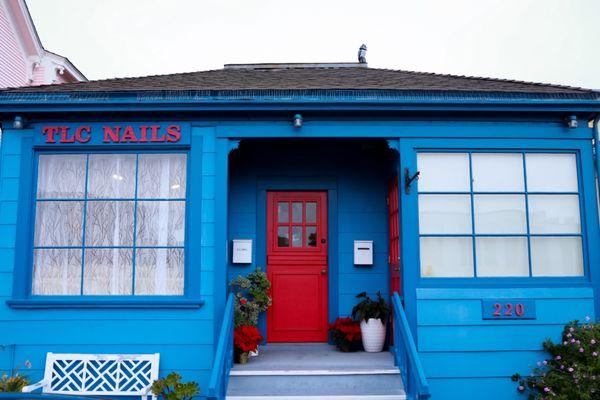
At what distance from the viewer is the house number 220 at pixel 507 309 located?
5.72 metres

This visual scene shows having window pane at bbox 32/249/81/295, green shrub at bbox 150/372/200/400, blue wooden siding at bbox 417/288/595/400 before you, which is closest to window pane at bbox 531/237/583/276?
blue wooden siding at bbox 417/288/595/400

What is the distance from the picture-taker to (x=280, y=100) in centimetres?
582

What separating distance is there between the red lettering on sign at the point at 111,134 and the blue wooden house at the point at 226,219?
2 cm

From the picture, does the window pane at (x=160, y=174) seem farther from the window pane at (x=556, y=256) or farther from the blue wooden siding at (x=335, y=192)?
the window pane at (x=556, y=256)

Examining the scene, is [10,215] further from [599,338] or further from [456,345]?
[599,338]

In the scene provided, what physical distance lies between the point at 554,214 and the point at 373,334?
7.67 ft

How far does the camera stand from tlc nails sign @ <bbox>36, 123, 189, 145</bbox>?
19.6 ft

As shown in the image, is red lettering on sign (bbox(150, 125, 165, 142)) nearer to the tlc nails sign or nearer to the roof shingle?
the tlc nails sign

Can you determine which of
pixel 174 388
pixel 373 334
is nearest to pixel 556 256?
pixel 373 334

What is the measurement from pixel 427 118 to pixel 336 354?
2.77 meters

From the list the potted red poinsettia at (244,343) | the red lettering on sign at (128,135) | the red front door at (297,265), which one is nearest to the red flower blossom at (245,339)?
the potted red poinsettia at (244,343)

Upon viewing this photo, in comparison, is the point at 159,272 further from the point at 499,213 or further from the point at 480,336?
the point at 499,213

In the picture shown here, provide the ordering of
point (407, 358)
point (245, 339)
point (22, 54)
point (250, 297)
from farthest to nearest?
point (22, 54) → point (250, 297) → point (245, 339) → point (407, 358)

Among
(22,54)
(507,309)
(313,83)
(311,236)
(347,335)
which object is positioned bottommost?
(347,335)
